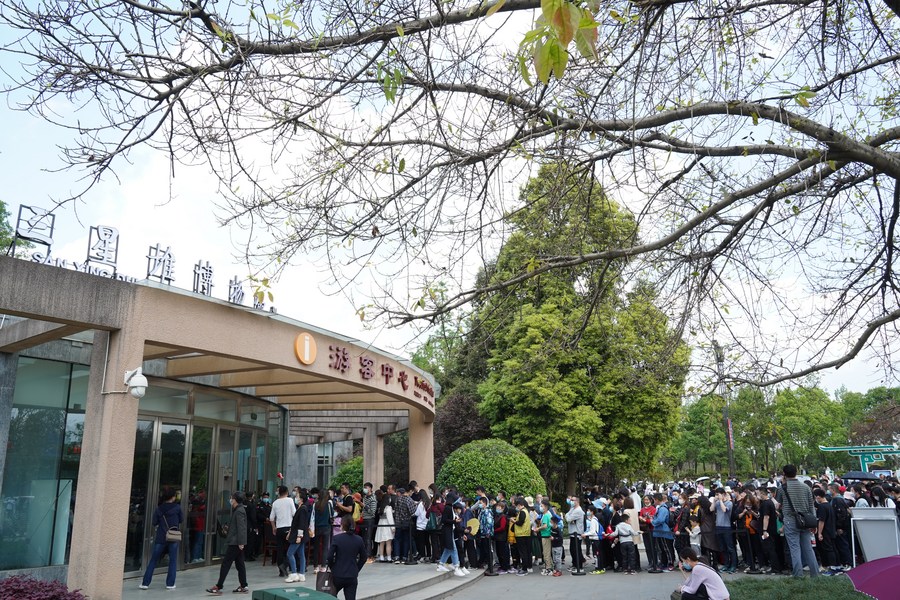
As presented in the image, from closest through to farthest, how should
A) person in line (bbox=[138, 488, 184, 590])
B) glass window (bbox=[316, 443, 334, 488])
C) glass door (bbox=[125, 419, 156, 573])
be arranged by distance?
person in line (bbox=[138, 488, 184, 590])
glass door (bbox=[125, 419, 156, 573])
glass window (bbox=[316, 443, 334, 488])

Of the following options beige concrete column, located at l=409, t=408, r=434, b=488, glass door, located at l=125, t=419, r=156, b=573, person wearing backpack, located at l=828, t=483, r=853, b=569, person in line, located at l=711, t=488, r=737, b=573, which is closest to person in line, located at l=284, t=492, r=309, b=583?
glass door, located at l=125, t=419, r=156, b=573

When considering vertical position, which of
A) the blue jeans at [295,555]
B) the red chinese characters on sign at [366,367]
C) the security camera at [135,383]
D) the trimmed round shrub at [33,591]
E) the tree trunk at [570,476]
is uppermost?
the red chinese characters on sign at [366,367]

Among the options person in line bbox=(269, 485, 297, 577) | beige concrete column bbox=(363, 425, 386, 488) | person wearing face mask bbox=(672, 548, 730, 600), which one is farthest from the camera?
beige concrete column bbox=(363, 425, 386, 488)

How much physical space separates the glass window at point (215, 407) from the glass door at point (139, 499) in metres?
1.51

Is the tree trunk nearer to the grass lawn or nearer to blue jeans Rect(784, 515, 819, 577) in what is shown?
blue jeans Rect(784, 515, 819, 577)

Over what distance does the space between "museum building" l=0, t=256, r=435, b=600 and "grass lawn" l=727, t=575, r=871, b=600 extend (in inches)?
284

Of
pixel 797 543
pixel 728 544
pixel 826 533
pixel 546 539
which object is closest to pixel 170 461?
pixel 546 539

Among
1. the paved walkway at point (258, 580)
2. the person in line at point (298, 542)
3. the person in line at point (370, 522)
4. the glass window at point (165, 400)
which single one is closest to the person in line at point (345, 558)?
the paved walkway at point (258, 580)

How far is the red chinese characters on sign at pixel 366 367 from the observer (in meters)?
14.1

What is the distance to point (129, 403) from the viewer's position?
29.9ft

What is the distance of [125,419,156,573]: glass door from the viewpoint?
39.8ft

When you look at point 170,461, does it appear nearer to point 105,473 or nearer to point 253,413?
point 253,413

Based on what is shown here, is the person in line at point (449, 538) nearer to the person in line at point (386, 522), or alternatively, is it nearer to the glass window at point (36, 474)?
the person in line at point (386, 522)

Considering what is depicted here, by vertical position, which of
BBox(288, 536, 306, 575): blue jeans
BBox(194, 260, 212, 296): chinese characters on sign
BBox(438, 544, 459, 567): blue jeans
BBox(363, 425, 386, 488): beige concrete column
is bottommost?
BBox(438, 544, 459, 567): blue jeans
